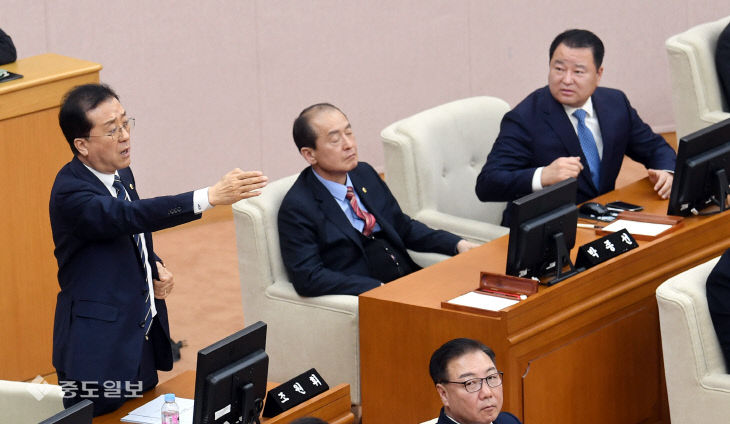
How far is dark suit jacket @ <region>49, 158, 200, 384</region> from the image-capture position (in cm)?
345

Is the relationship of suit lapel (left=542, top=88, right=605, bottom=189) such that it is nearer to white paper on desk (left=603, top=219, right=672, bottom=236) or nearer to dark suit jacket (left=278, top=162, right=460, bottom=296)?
white paper on desk (left=603, top=219, right=672, bottom=236)

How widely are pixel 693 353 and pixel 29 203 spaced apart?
254 cm

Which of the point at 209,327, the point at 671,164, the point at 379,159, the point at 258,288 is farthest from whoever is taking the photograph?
the point at 379,159

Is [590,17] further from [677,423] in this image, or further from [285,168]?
[677,423]

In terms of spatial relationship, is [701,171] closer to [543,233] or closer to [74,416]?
[543,233]

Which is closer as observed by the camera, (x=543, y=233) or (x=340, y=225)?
(x=543, y=233)

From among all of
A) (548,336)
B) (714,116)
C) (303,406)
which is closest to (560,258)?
(548,336)

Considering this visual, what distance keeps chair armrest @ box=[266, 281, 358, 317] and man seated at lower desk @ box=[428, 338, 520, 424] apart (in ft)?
2.87

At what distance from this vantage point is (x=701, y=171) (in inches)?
177

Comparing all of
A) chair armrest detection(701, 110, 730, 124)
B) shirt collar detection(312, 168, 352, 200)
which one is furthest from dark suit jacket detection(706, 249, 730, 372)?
chair armrest detection(701, 110, 730, 124)

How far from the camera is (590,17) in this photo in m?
8.30

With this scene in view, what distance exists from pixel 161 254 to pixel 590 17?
3.45 metres

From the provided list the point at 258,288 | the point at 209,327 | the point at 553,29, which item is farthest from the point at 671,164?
the point at 553,29

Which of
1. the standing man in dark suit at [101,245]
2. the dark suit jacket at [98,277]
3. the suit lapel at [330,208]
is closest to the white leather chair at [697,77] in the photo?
the suit lapel at [330,208]
